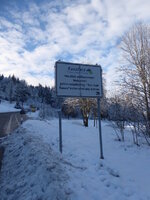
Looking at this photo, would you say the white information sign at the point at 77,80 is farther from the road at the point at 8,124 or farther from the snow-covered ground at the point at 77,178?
the road at the point at 8,124

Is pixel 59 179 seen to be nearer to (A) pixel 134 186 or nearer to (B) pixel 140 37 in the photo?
(A) pixel 134 186

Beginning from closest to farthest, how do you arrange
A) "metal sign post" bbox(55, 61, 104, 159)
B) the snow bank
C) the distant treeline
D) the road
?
the snow bank < "metal sign post" bbox(55, 61, 104, 159) < the road < the distant treeline

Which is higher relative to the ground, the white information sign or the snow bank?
the white information sign

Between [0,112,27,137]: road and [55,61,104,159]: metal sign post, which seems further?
[0,112,27,137]: road

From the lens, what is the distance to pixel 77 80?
568 centimetres

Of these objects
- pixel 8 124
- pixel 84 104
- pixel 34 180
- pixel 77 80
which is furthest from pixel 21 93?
pixel 34 180

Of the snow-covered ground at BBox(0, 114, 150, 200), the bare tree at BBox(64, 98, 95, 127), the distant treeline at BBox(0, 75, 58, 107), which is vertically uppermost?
the distant treeline at BBox(0, 75, 58, 107)

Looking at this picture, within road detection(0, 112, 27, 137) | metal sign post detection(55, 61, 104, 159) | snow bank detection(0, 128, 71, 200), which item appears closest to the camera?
snow bank detection(0, 128, 71, 200)

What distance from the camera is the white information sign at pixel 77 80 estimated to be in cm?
550

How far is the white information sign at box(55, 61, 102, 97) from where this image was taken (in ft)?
18.0

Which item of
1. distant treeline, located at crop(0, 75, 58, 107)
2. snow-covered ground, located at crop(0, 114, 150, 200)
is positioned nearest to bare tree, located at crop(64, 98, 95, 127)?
snow-covered ground, located at crop(0, 114, 150, 200)

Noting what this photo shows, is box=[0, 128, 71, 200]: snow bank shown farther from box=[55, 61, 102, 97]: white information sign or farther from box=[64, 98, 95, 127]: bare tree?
box=[64, 98, 95, 127]: bare tree

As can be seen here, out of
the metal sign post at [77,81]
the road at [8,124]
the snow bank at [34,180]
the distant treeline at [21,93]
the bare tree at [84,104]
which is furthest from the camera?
the distant treeline at [21,93]

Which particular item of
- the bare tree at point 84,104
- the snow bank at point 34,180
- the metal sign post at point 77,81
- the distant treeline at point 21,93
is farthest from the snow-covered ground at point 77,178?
the distant treeline at point 21,93
